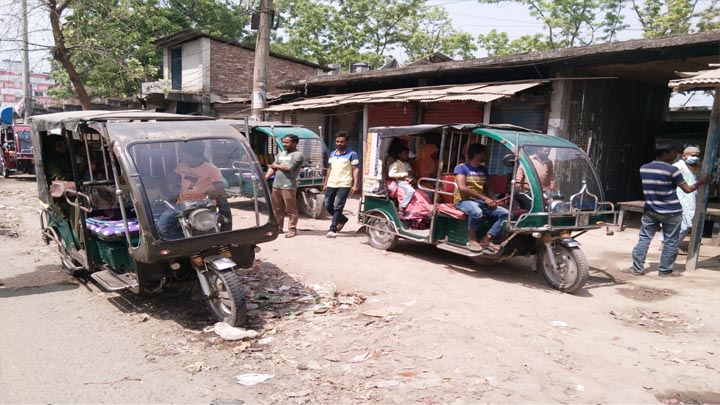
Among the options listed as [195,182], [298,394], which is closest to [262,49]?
[195,182]

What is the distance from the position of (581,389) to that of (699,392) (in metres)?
0.84

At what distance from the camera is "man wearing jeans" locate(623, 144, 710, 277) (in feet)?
22.0

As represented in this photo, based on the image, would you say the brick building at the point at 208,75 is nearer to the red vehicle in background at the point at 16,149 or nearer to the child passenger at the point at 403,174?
the red vehicle in background at the point at 16,149

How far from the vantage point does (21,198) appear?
548 inches

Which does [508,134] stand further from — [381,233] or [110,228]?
[110,228]

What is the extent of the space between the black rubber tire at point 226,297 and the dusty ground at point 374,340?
0.21m

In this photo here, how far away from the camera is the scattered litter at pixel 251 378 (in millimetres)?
3672

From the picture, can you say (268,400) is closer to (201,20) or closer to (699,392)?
(699,392)

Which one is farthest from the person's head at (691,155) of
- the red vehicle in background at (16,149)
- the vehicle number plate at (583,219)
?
the red vehicle in background at (16,149)

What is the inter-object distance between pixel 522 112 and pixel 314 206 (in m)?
4.89

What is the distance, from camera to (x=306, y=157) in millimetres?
11523

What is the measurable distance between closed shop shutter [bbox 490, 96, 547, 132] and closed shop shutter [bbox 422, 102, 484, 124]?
1.17ft

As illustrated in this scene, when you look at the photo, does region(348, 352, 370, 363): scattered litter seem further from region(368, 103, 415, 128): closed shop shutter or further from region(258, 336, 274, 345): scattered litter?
region(368, 103, 415, 128): closed shop shutter

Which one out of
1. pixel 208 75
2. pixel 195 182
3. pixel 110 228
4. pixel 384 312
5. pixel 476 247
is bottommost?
pixel 384 312
